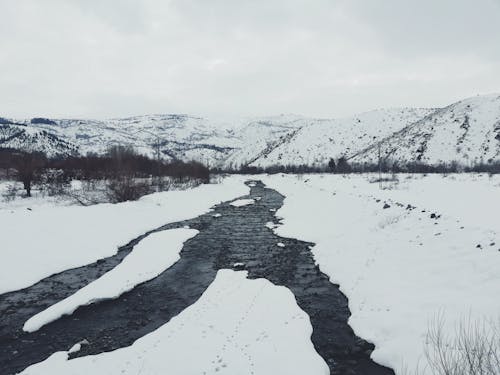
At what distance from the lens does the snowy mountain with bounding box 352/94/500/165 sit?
91.1m

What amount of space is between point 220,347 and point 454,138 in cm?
11059

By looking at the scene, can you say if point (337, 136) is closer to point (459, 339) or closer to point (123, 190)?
point (123, 190)

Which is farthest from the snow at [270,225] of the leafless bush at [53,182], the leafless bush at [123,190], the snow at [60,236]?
the leafless bush at [53,182]

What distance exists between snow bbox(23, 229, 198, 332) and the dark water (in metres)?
0.26

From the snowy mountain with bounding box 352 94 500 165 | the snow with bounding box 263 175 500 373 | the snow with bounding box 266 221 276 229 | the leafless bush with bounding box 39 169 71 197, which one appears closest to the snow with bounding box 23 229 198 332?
the snow with bounding box 266 221 276 229

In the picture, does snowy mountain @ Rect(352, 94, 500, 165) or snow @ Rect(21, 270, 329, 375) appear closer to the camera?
snow @ Rect(21, 270, 329, 375)

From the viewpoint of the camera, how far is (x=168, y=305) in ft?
34.5

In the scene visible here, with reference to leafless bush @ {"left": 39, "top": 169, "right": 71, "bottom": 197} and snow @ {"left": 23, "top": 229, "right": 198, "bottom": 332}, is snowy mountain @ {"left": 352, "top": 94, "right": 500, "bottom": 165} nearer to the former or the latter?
leafless bush @ {"left": 39, "top": 169, "right": 71, "bottom": 197}

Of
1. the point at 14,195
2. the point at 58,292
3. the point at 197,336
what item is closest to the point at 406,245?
the point at 197,336

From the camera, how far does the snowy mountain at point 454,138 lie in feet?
299

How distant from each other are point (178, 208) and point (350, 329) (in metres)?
24.0

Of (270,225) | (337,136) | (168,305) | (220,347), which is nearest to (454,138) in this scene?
(337,136)

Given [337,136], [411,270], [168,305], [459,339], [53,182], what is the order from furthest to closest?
[337,136], [53,182], [411,270], [168,305], [459,339]

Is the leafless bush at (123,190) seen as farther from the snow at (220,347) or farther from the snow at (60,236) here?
the snow at (220,347)
